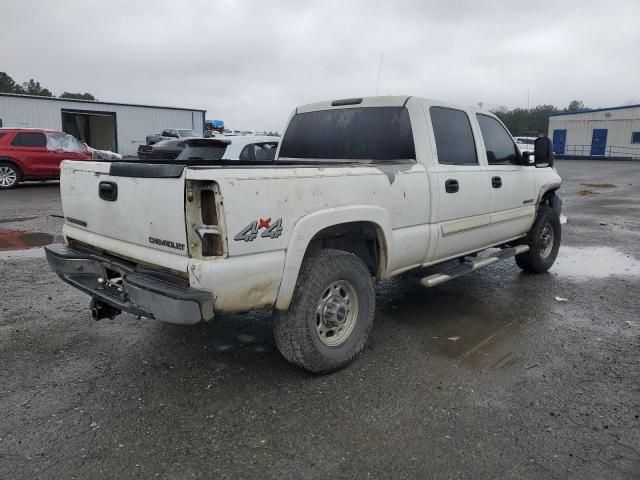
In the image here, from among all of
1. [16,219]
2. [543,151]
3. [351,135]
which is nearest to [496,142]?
[543,151]

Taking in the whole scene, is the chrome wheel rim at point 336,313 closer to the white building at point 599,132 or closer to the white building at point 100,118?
the white building at point 100,118

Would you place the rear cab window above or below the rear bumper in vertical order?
above

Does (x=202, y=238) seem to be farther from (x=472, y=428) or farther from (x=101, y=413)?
(x=472, y=428)

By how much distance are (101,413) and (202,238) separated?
1.27 metres

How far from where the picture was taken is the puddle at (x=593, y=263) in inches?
263

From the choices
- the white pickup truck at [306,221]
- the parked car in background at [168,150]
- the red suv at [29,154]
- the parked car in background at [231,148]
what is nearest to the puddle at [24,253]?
the parked car in background at [231,148]

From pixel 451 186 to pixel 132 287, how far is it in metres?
2.74

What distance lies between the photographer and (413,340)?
4.36 m

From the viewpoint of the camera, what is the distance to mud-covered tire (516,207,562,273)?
6.32 metres

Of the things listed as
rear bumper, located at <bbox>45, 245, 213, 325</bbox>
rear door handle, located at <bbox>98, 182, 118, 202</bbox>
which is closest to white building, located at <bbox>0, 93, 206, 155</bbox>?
rear bumper, located at <bbox>45, 245, 213, 325</bbox>

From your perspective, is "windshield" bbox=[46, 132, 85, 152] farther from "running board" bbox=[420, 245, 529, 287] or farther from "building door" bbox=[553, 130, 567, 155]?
"building door" bbox=[553, 130, 567, 155]

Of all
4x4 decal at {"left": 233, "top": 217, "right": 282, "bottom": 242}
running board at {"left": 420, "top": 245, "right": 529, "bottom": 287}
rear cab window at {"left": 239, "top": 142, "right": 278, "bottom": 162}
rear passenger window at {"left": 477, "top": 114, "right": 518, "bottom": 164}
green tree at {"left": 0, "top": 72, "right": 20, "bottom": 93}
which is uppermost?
green tree at {"left": 0, "top": 72, "right": 20, "bottom": 93}

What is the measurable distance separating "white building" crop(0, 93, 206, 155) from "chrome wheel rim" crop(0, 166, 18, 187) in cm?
1458

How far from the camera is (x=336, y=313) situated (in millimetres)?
3697
